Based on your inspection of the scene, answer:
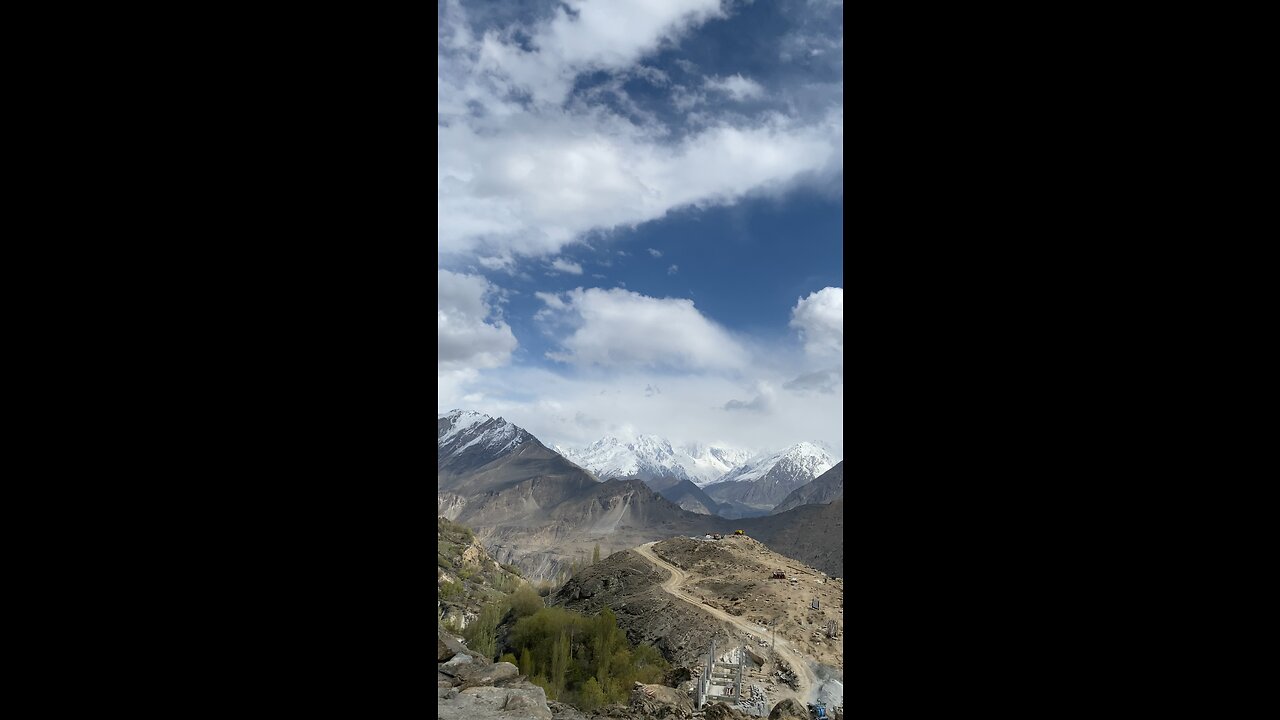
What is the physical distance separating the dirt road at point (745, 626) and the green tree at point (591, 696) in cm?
399

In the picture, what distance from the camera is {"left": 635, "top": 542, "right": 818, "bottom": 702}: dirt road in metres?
11.1

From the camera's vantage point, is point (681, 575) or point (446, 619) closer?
point (446, 619)

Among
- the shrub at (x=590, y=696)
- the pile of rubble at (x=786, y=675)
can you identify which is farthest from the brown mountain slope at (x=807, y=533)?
the shrub at (x=590, y=696)

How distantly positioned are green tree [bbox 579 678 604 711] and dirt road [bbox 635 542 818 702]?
3.99m

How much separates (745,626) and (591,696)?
629 centimetres

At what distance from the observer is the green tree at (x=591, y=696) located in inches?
288

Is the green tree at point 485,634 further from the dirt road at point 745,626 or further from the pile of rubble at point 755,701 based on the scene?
the dirt road at point 745,626

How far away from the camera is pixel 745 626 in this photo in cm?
1300

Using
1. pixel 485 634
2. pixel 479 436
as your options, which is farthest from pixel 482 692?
pixel 479 436

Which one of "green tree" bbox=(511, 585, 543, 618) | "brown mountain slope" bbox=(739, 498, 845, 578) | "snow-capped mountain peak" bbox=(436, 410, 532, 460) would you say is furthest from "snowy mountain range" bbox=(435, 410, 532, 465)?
"green tree" bbox=(511, 585, 543, 618)
